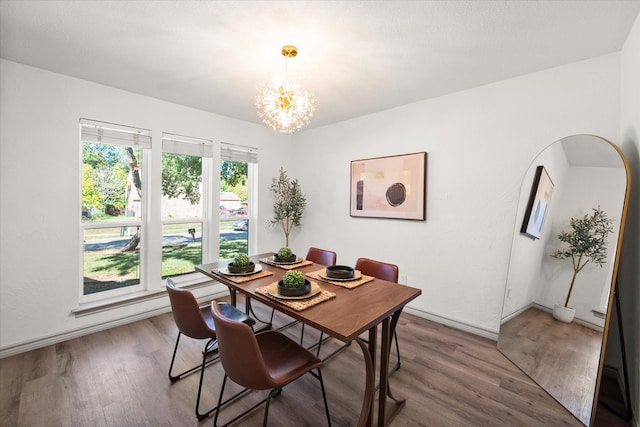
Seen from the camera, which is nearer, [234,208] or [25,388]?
[25,388]

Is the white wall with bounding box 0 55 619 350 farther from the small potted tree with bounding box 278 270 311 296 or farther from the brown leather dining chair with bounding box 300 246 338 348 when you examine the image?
the small potted tree with bounding box 278 270 311 296

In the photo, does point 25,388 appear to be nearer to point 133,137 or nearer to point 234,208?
point 133,137

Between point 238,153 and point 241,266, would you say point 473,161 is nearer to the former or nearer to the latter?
point 241,266

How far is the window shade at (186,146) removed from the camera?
3287mm

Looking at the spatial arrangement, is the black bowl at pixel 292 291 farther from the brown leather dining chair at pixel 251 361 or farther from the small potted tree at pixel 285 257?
the small potted tree at pixel 285 257

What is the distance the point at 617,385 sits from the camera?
2.01 meters

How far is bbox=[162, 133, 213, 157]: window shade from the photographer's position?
3287 millimetres

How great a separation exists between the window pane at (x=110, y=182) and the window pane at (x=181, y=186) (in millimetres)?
275

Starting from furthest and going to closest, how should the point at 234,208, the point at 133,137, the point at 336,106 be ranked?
the point at 234,208 < the point at 336,106 < the point at 133,137

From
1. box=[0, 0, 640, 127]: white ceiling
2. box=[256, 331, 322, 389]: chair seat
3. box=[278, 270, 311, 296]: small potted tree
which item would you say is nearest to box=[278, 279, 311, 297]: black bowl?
box=[278, 270, 311, 296]: small potted tree

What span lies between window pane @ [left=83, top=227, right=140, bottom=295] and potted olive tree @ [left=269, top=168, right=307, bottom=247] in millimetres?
1917

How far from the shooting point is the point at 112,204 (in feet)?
9.89

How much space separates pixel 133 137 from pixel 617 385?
496cm

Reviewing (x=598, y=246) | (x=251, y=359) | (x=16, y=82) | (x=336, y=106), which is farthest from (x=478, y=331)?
(x=16, y=82)
